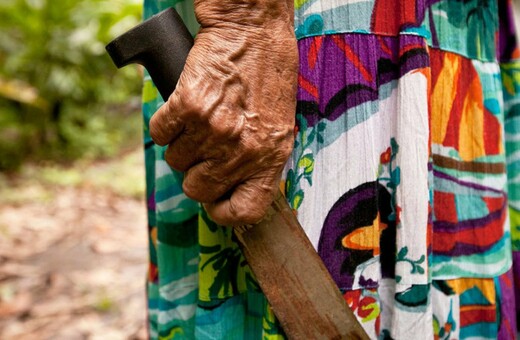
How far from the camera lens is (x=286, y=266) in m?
0.63

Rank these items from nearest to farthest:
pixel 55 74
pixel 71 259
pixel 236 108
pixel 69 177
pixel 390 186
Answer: pixel 236 108
pixel 390 186
pixel 71 259
pixel 69 177
pixel 55 74

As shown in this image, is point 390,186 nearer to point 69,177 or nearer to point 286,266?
point 286,266

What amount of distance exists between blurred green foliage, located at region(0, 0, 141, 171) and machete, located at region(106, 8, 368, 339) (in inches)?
148

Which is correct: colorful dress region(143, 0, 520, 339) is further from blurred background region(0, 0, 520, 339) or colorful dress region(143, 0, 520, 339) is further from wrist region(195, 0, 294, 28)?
blurred background region(0, 0, 520, 339)

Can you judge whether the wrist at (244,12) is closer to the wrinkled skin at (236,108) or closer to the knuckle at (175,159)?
the wrinkled skin at (236,108)

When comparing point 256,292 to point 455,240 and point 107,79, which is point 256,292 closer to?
point 455,240

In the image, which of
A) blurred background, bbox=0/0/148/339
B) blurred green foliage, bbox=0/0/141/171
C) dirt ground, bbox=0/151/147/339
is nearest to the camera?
dirt ground, bbox=0/151/147/339

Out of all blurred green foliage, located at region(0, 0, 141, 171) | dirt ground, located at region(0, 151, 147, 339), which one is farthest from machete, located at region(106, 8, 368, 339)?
blurred green foliage, located at region(0, 0, 141, 171)

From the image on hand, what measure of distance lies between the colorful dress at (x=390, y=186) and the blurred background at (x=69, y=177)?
1224mm

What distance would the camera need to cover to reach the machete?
62 centimetres

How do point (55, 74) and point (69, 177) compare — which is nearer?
point (69, 177)

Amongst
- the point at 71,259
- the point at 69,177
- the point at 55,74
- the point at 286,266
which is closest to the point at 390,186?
the point at 286,266

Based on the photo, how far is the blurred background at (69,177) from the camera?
2018mm

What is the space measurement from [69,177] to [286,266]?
3.84 m
